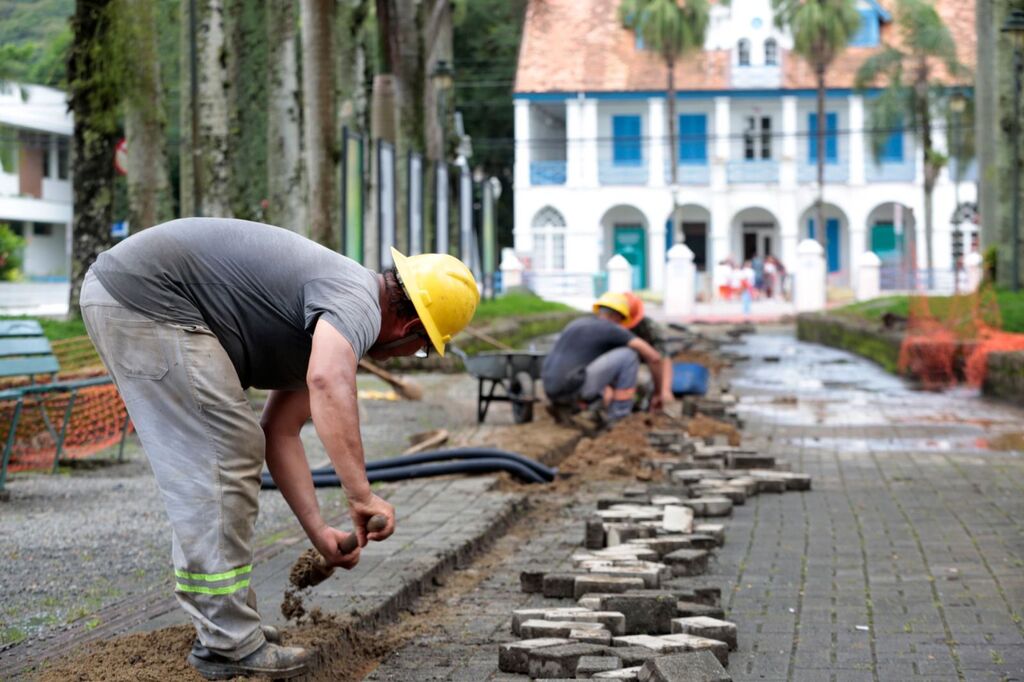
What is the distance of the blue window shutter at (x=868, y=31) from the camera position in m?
65.9

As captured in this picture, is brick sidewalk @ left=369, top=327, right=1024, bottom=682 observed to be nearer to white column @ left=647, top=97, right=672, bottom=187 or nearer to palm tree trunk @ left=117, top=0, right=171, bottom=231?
palm tree trunk @ left=117, top=0, right=171, bottom=231

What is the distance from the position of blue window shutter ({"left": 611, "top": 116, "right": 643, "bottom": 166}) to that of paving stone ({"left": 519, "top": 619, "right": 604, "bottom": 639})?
59291 mm

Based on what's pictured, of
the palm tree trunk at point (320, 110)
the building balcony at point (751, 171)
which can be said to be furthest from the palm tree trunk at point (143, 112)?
the building balcony at point (751, 171)

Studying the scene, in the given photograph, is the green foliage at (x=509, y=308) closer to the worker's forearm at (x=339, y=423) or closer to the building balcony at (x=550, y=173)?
the building balcony at (x=550, y=173)

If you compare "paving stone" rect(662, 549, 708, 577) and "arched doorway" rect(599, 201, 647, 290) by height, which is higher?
"arched doorway" rect(599, 201, 647, 290)

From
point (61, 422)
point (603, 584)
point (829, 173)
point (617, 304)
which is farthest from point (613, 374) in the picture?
point (829, 173)

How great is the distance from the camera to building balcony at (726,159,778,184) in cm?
6272

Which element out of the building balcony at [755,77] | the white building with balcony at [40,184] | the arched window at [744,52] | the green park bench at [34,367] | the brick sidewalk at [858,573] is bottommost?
the brick sidewalk at [858,573]

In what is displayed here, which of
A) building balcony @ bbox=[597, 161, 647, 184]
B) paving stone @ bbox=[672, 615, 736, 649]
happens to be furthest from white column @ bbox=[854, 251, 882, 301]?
paving stone @ bbox=[672, 615, 736, 649]

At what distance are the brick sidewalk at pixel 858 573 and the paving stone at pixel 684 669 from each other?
56 cm

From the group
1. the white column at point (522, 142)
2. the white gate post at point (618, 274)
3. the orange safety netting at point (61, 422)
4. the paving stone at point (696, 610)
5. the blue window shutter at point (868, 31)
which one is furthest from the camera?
the blue window shutter at point (868, 31)

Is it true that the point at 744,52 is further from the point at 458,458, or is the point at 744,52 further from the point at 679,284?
the point at 458,458

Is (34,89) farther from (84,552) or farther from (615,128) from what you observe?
(84,552)

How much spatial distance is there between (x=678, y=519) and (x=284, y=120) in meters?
15.1
